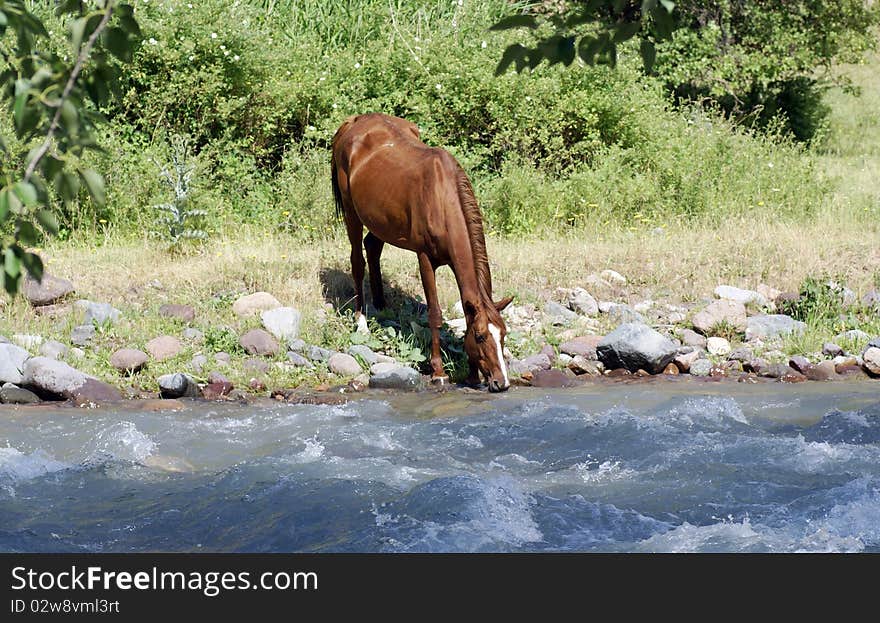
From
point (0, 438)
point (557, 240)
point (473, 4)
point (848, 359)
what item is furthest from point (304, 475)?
point (473, 4)

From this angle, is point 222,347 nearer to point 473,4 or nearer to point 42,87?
point 42,87

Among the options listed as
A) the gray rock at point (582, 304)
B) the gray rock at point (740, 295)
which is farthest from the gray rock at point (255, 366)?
the gray rock at point (740, 295)

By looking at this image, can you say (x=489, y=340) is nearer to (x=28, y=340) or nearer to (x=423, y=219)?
(x=423, y=219)

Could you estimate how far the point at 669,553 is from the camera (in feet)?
17.0

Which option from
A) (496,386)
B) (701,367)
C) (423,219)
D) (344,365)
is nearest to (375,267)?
(344,365)

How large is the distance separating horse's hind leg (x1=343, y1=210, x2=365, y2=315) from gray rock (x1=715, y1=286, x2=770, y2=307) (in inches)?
122

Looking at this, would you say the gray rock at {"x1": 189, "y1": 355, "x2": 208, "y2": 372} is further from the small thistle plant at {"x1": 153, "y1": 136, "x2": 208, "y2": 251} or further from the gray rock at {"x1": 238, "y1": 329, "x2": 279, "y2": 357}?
the small thistle plant at {"x1": 153, "y1": 136, "x2": 208, "y2": 251}

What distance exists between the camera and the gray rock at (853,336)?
9203 millimetres

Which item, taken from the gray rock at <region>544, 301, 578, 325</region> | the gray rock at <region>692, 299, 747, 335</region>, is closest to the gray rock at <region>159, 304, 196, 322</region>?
the gray rock at <region>544, 301, 578, 325</region>

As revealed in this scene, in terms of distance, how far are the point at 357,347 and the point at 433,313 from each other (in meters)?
0.77

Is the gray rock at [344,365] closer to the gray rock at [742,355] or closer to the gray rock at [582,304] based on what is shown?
the gray rock at [582,304]

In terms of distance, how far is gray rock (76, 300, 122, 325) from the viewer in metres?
8.92

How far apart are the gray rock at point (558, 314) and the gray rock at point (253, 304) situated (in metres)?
2.25

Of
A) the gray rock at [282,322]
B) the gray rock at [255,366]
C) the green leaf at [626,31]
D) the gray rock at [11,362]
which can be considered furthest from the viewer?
the gray rock at [282,322]
